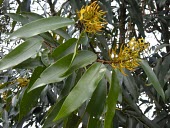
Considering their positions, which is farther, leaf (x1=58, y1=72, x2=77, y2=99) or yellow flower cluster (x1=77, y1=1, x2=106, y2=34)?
leaf (x1=58, y1=72, x2=77, y2=99)

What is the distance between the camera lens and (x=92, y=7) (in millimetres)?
659

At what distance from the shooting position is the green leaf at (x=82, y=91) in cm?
58

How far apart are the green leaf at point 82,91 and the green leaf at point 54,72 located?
0.12 feet

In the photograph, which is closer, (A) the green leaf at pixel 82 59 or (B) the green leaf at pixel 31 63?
(A) the green leaf at pixel 82 59

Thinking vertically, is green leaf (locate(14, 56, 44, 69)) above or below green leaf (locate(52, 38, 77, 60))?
below

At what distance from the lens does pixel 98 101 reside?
69cm

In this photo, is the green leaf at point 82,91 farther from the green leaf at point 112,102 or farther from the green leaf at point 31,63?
the green leaf at point 31,63

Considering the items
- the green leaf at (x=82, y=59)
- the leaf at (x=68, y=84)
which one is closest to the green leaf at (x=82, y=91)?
the green leaf at (x=82, y=59)

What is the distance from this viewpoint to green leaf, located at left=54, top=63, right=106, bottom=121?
58 cm

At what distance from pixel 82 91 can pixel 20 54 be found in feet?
0.46

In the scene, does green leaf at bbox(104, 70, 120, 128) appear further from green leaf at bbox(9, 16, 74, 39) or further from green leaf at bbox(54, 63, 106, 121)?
green leaf at bbox(9, 16, 74, 39)

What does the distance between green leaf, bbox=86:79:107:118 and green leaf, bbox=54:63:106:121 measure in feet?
0.17

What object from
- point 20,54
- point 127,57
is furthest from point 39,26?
point 127,57

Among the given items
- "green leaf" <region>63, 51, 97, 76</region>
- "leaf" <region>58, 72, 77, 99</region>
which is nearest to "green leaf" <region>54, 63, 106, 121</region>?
"green leaf" <region>63, 51, 97, 76</region>
